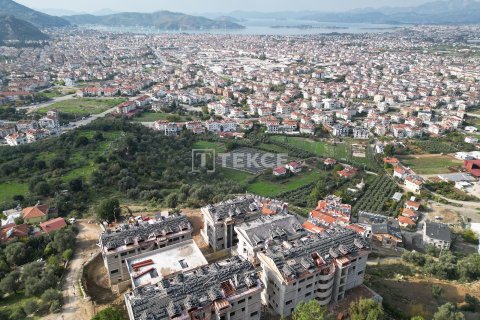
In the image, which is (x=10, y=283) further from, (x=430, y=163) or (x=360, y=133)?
(x=360, y=133)

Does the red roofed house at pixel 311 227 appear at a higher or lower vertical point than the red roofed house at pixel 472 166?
higher

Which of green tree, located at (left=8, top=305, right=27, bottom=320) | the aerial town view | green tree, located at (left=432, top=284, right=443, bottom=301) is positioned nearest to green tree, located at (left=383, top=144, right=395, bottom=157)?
the aerial town view

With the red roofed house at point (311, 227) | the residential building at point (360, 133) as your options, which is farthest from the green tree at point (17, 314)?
the residential building at point (360, 133)

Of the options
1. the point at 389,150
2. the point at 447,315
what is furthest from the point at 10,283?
the point at 389,150

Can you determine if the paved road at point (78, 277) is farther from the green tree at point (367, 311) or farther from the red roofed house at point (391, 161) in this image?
the red roofed house at point (391, 161)

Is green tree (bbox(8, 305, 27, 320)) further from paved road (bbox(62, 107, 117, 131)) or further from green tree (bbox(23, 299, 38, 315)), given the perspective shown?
paved road (bbox(62, 107, 117, 131))

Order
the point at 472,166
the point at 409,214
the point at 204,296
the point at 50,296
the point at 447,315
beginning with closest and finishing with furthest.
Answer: the point at 204,296 → the point at 447,315 → the point at 50,296 → the point at 409,214 → the point at 472,166

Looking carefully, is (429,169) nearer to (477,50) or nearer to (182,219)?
(182,219)
